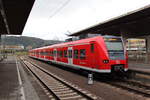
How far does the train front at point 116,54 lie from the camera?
11758 millimetres

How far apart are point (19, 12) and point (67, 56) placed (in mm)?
6136

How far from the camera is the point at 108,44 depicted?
1215cm

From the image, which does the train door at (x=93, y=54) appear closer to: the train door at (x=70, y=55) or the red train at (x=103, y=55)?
the red train at (x=103, y=55)

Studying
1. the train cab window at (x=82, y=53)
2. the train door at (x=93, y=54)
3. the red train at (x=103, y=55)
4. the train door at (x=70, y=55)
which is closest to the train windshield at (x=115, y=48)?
the red train at (x=103, y=55)

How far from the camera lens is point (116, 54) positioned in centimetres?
1206

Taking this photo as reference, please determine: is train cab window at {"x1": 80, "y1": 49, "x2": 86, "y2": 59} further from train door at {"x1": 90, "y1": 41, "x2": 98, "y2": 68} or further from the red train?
train door at {"x1": 90, "y1": 41, "x2": 98, "y2": 68}

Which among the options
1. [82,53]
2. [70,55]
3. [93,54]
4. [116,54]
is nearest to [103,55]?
[93,54]

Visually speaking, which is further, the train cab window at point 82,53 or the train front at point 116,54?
the train cab window at point 82,53

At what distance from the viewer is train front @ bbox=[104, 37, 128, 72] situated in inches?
463

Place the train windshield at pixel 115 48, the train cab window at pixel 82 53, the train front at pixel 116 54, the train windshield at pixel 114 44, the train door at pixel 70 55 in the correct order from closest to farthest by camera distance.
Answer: the train front at pixel 116 54 < the train windshield at pixel 115 48 < the train windshield at pixel 114 44 < the train cab window at pixel 82 53 < the train door at pixel 70 55

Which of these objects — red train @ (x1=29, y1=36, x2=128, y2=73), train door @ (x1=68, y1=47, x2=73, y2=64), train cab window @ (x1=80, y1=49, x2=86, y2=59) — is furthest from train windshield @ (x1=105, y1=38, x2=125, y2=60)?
train door @ (x1=68, y1=47, x2=73, y2=64)

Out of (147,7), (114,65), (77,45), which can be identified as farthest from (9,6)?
(147,7)

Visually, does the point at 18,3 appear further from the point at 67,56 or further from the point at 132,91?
the point at 132,91

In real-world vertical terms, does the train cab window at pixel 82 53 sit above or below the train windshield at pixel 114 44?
below
